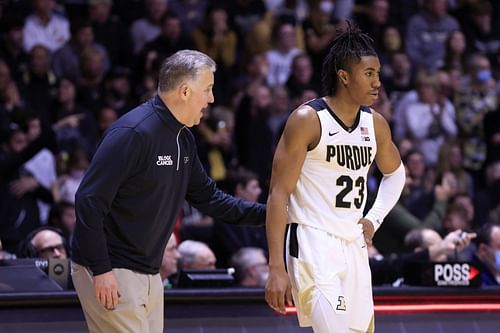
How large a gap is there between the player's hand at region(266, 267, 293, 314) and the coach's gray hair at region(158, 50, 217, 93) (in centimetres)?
101

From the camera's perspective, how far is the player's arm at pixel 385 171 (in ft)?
18.4

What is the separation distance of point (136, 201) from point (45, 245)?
2.48m

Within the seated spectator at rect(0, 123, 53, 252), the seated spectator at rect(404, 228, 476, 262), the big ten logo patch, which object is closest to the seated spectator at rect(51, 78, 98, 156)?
the seated spectator at rect(0, 123, 53, 252)

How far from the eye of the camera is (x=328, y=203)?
209 inches

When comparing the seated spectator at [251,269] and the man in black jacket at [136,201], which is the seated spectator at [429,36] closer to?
the seated spectator at [251,269]

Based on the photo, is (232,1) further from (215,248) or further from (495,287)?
(495,287)

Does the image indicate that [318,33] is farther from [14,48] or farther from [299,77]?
[14,48]

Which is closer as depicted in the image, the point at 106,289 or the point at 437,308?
the point at 106,289

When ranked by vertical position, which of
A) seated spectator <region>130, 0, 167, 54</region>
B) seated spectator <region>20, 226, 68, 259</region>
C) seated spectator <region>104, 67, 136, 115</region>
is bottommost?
seated spectator <region>20, 226, 68, 259</region>

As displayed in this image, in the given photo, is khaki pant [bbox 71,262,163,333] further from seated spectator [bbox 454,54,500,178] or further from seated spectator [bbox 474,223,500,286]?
seated spectator [bbox 454,54,500,178]

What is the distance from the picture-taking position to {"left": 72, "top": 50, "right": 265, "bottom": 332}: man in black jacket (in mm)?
4879

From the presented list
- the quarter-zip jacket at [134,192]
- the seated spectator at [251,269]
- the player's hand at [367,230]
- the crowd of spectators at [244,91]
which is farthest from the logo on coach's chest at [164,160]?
the crowd of spectators at [244,91]

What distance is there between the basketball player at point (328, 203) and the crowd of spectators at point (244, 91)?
401cm

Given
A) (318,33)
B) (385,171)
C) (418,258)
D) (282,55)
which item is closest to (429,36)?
(318,33)
